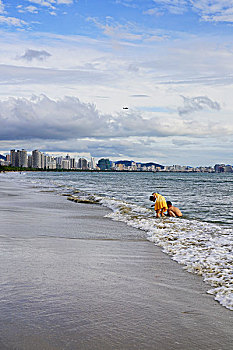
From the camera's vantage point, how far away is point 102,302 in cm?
541

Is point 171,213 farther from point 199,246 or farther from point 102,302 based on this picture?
point 102,302

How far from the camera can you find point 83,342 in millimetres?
4074

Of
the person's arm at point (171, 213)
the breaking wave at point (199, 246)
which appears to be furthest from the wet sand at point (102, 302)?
the person's arm at point (171, 213)

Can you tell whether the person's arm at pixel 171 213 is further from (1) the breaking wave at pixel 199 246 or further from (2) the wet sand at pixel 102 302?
(2) the wet sand at pixel 102 302

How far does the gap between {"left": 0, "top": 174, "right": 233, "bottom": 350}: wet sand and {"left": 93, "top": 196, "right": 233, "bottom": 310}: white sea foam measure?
33 centimetres

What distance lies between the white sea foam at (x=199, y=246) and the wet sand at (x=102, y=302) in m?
0.33

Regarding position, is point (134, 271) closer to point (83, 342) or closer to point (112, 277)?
point (112, 277)

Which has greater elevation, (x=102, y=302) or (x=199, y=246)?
(x=102, y=302)

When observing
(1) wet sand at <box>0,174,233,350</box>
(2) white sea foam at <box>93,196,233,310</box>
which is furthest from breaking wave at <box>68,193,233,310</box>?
(1) wet sand at <box>0,174,233,350</box>

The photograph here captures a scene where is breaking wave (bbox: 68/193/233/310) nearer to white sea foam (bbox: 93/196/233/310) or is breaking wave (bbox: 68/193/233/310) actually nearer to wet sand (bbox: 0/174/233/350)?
white sea foam (bbox: 93/196/233/310)

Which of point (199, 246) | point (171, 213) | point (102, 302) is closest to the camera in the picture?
point (102, 302)

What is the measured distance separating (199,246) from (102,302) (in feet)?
18.7

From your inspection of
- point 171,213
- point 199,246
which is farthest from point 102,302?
point 171,213

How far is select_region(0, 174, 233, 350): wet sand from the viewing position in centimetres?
418
